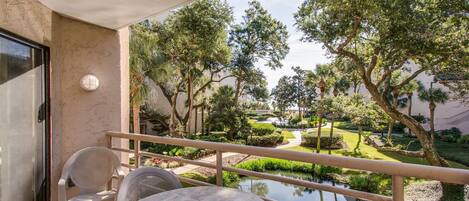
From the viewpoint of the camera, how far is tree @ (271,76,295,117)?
29.2m

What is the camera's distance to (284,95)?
2952 centimetres

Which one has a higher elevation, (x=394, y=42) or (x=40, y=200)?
(x=394, y=42)

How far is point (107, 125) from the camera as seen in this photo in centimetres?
324

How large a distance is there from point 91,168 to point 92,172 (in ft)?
0.13

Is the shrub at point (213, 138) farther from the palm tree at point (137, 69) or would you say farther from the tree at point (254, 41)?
the palm tree at point (137, 69)

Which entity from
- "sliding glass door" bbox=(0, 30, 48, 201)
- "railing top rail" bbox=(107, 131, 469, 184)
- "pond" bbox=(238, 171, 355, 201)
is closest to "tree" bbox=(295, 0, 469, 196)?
"pond" bbox=(238, 171, 355, 201)

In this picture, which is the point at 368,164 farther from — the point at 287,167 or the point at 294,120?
the point at 294,120

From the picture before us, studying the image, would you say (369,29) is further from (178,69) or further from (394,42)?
(178,69)

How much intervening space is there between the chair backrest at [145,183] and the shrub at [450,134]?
69.0ft

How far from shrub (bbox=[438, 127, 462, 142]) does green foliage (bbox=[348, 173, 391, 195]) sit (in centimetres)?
1108

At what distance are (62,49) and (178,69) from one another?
992 centimetres

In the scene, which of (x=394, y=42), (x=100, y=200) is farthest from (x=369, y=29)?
(x=100, y=200)

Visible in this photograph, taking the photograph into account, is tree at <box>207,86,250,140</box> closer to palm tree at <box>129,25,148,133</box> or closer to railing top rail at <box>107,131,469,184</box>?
palm tree at <box>129,25,148,133</box>

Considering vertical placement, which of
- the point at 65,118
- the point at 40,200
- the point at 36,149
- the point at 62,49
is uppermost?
the point at 62,49
